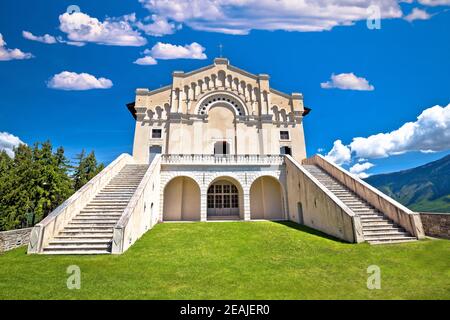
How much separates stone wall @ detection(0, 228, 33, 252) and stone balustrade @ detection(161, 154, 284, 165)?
9787 mm

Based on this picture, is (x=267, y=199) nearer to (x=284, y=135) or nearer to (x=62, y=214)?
(x=284, y=135)

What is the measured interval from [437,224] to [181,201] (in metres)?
18.0

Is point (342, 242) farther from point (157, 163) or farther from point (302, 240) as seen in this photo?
point (157, 163)

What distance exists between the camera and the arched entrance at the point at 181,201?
20.8 meters

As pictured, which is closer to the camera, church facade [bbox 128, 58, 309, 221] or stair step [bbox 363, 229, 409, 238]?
stair step [bbox 363, 229, 409, 238]

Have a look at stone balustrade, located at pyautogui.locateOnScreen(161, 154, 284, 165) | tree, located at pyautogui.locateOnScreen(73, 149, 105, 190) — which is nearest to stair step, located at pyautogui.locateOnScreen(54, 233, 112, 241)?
stone balustrade, located at pyautogui.locateOnScreen(161, 154, 284, 165)

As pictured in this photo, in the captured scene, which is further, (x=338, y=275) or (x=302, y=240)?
(x=302, y=240)

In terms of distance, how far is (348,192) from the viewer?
51.5 ft

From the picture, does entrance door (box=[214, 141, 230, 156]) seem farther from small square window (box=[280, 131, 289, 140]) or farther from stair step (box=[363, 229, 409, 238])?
stair step (box=[363, 229, 409, 238])

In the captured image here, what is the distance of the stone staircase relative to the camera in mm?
11375

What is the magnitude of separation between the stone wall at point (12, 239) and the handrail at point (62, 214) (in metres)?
2.15

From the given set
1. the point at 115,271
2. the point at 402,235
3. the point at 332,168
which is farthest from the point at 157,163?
the point at 402,235

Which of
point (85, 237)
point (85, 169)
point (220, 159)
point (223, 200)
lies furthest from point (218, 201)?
point (85, 169)

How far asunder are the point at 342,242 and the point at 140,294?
9749 mm
